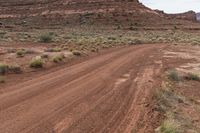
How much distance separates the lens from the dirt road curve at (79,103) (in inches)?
380

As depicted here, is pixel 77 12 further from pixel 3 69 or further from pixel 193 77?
pixel 3 69

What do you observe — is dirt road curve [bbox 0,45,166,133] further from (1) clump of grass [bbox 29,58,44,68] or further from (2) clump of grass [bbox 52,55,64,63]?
(2) clump of grass [bbox 52,55,64,63]

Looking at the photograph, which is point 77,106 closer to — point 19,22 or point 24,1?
Result: point 19,22

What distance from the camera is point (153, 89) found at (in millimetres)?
14781

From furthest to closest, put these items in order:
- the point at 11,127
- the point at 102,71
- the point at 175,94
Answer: the point at 102,71 < the point at 175,94 < the point at 11,127

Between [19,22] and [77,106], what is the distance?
88954mm

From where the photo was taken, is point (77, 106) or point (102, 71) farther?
point (102, 71)

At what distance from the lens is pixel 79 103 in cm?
1202

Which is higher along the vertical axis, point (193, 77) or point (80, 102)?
point (80, 102)

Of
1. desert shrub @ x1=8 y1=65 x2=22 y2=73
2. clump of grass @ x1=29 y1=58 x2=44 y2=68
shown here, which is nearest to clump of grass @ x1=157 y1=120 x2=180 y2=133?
desert shrub @ x1=8 y1=65 x2=22 y2=73

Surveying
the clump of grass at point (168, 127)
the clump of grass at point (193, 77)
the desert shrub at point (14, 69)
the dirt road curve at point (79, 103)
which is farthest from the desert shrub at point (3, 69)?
the clump of grass at point (168, 127)

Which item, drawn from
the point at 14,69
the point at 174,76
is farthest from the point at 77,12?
the point at 174,76

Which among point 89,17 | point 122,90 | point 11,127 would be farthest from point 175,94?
point 89,17

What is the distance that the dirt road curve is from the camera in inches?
380
